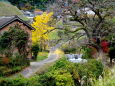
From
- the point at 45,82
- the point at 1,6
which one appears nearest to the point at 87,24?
the point at 45,82

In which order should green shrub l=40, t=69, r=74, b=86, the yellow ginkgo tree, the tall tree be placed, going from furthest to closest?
the yellow ginkgo tree
the tall tree
green shrub l=40, t=69, r=74, b=86

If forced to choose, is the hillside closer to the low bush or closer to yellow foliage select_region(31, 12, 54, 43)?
yellow foliage select_region(31, 12, 54, 43)

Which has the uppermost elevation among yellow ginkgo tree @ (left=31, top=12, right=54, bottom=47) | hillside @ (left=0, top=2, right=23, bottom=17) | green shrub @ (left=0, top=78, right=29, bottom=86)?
hillside @ (left=0, top=2, right=23, bottom=17)

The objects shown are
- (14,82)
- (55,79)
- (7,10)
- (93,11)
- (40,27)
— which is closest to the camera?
(55,79)

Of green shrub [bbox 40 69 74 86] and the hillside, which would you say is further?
the hillside

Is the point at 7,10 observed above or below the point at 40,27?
above

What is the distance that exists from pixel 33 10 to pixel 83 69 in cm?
6009

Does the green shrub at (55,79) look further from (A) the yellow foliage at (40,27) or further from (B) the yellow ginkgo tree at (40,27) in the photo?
(A) the yellow foliage at (40,27)

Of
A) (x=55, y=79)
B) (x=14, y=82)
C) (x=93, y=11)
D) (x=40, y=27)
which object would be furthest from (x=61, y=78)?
(x=40, y=27)

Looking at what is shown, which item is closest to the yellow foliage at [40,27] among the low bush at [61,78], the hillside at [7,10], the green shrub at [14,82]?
the hillside at [7,10]

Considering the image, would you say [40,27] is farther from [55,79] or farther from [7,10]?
[55,79]

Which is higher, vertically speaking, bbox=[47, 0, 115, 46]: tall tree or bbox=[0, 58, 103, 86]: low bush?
bbox=[47, 0, 115, 46]: tall tree

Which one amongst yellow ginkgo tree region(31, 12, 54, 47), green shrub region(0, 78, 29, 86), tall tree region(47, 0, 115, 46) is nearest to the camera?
green shrub region(0, 78, 29, 86)

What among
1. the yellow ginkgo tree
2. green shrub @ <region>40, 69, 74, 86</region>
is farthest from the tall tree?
the yellow ginkgo tree
